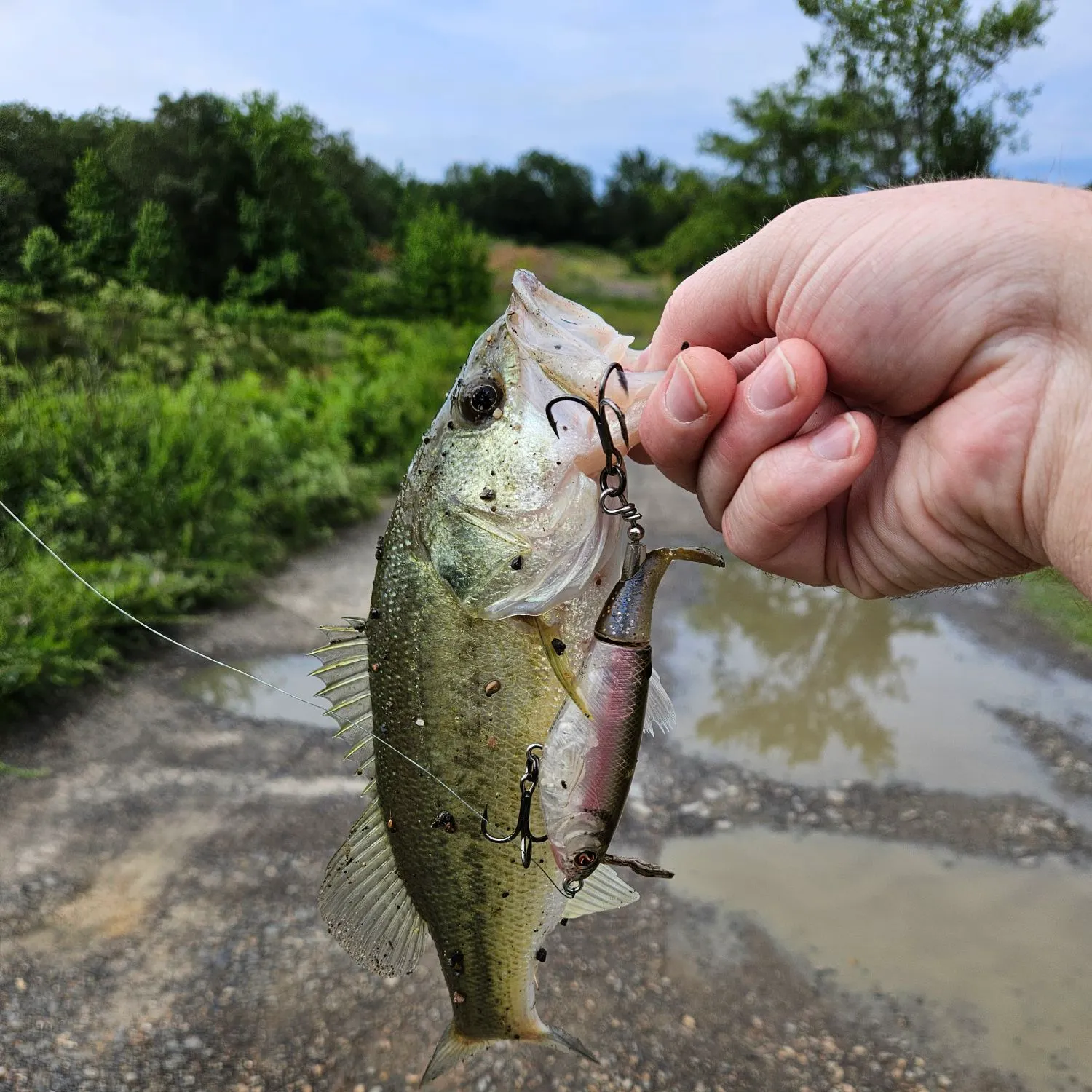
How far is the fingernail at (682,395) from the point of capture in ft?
5.50

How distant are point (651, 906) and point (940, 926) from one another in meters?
1.45

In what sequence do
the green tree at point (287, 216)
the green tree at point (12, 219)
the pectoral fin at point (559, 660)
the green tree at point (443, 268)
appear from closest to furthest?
1. the pectoral fin at point (559, 660)
2. the green tree at point (12, 219)
3. the green tree at point (287, 216)
4. the green tree at point (443, 268)

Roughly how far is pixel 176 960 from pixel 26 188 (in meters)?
3.08

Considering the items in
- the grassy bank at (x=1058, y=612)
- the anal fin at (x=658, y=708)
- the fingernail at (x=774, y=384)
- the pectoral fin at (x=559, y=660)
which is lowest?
the grassy bank at (x=1058, y=612)

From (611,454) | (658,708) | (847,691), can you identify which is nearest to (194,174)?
(611,454)

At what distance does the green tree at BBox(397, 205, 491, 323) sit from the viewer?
15.5 ft

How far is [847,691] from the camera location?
258 inches

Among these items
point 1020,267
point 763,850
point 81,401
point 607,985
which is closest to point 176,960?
point 607,985

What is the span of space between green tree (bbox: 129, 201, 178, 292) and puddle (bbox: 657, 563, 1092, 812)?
4219 mm

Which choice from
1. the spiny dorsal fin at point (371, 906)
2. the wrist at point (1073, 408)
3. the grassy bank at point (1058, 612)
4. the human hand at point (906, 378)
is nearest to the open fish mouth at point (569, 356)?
the human hand at point (906, 378)

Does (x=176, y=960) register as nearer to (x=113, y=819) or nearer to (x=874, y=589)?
(x=113, y=819)

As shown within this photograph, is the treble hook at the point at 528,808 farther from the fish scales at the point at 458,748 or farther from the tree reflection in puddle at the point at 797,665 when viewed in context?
the tree reflection in puddle at the point at 797,665

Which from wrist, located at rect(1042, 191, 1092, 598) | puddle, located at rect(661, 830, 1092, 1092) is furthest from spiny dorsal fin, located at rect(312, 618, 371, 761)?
puddle, located at rect(661, 830, 1092, 1092)

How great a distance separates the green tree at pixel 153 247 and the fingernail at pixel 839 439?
7.40ft
